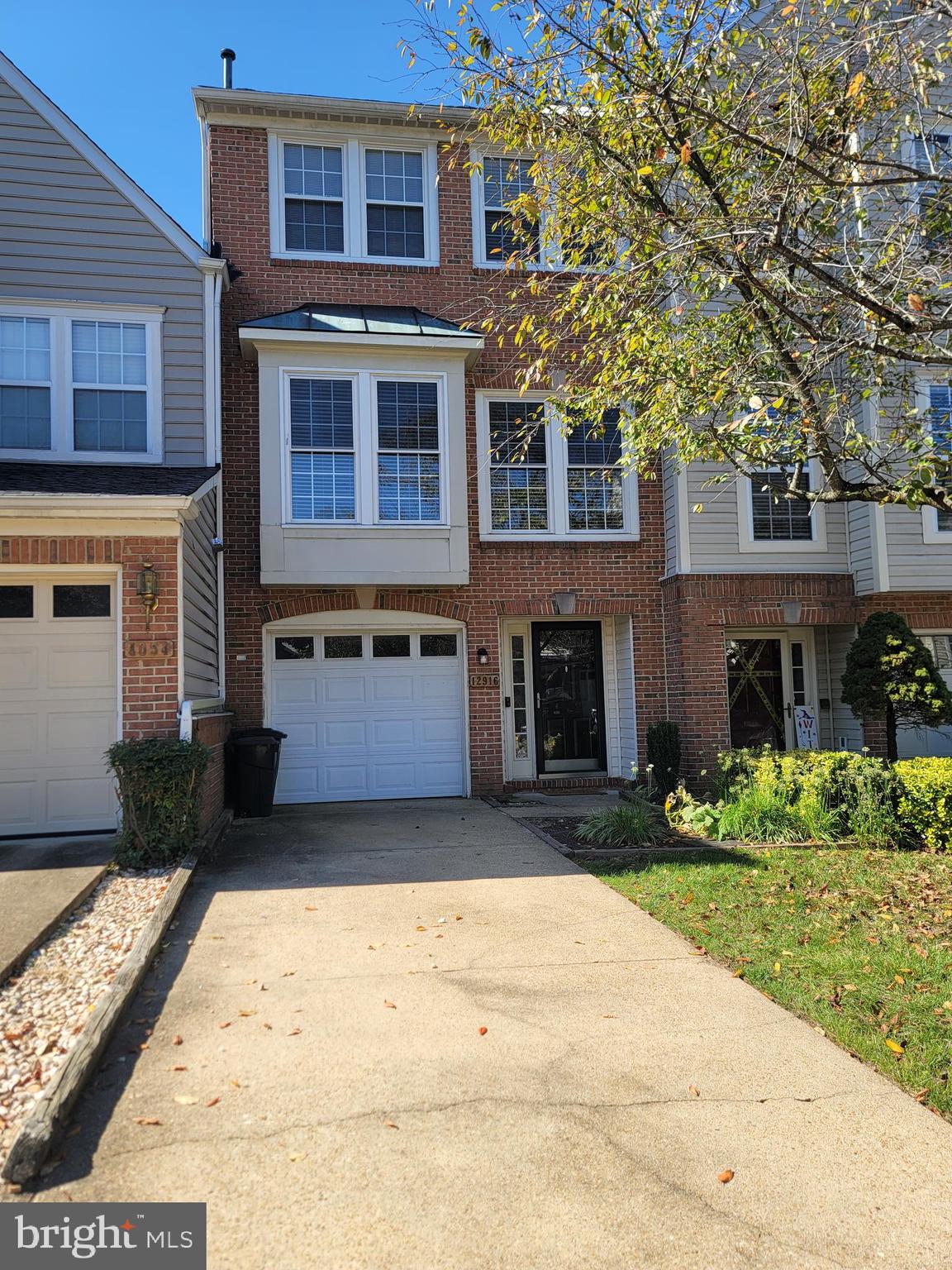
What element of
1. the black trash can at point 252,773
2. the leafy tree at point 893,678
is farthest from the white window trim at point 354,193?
the leafy tree at point 893,678

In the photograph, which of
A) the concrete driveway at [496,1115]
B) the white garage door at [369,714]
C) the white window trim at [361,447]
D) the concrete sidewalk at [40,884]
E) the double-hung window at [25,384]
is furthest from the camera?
the white garage door at [369,714]

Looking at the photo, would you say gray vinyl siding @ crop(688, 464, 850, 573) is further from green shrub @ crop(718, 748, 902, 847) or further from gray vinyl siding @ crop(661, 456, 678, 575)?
green shrub @ crop(718, 748, 902, 847)

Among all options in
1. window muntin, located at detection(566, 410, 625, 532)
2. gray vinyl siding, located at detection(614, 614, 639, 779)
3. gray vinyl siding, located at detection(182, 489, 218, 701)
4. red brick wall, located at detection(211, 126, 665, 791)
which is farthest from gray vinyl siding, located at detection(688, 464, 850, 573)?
gray vinyl siding, located at detection(182, 489, 218, 701)

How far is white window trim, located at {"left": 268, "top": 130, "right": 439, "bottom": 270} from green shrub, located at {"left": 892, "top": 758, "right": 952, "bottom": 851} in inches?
353

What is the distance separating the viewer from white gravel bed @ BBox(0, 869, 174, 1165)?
11.4 ft

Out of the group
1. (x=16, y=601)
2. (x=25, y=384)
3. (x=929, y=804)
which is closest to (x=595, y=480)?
(x=929, y=804)

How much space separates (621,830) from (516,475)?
5410 mm

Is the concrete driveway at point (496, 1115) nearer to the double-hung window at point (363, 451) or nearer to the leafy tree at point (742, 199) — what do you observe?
the leafy tree at point (742, 199)

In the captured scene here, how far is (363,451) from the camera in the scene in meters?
10.7

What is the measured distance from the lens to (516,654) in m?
12.2

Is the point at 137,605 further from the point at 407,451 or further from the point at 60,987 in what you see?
the point at 407,451

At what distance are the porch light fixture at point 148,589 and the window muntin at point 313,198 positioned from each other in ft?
20.0

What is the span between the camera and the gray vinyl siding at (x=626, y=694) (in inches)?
471

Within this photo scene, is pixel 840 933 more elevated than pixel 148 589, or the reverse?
pixel 148 589
